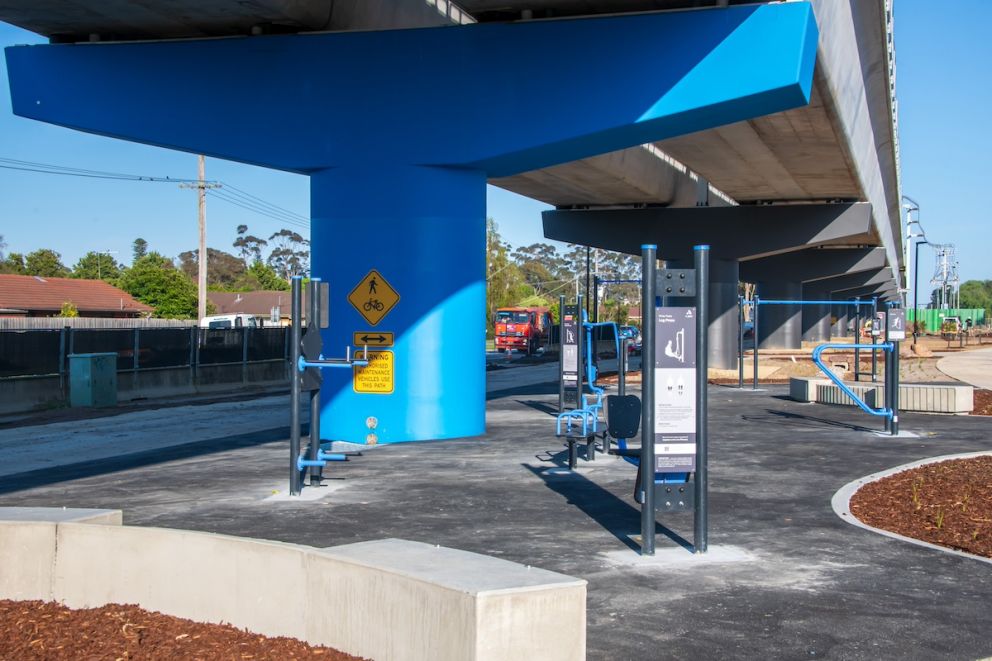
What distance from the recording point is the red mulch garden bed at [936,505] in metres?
9.70

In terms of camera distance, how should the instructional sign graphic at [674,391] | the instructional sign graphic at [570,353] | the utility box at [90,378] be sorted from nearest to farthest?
1. the instructional sign graphic at [674,391]
2. the instructional sign graphic at [570,353]
3. the utility box at [90,378]

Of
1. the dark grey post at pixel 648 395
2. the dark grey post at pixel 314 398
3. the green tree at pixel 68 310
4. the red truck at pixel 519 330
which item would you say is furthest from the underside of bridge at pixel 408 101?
the green tree at pixel 68 310

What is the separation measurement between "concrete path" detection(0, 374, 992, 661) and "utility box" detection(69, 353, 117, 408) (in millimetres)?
7575

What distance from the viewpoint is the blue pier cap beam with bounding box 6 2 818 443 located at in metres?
16.1

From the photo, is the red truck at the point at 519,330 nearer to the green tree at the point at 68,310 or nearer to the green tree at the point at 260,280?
the green tree at the point at 68,310

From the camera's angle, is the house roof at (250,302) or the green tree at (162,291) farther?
the house roof at (250,302)

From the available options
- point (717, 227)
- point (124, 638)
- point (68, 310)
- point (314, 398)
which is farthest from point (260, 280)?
point (124, 638)

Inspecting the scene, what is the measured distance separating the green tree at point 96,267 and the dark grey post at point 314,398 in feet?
385

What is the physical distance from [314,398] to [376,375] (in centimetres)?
486

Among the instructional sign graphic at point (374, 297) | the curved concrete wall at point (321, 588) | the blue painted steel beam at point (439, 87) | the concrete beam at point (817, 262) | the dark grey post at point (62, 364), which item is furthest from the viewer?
the concrete beam at point (817, 262)

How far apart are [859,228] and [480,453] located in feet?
86.7

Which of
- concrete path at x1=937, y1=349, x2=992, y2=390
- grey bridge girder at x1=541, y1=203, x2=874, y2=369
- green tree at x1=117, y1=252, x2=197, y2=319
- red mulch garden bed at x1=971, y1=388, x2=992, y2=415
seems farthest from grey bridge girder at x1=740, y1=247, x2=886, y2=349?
green tree at x1=117, y1=252, x2=197, y2=319

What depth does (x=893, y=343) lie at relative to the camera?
18.1 m

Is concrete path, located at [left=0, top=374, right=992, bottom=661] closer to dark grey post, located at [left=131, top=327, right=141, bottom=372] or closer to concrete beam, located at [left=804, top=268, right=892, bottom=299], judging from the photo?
dark grey post, located at [left=131, top=327, right=141, bottom=372]
